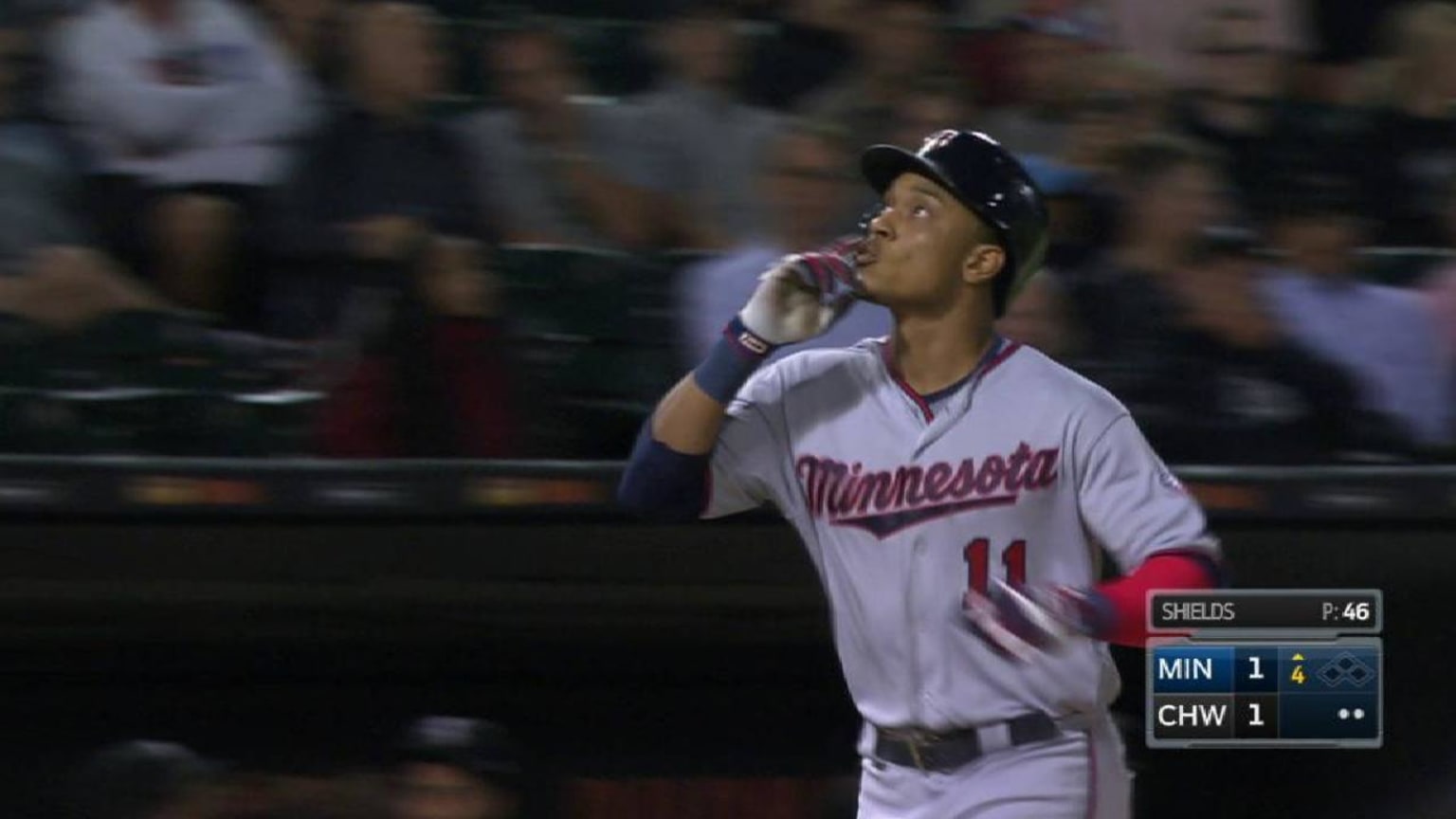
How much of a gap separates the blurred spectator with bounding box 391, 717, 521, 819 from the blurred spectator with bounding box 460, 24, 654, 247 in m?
1.08

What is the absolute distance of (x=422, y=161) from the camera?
15.6ft

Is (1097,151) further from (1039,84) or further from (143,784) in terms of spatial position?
(143,784)

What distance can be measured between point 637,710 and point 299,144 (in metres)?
1.32

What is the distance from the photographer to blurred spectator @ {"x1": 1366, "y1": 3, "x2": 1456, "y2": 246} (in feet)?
16.7

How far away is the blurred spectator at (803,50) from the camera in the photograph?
5172mm

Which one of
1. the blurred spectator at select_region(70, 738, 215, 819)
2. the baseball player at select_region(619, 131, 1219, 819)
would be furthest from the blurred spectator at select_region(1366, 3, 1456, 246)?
the blurred spectator at select_region(70, 738, 215, 819)

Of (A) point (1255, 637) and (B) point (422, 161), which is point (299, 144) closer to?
(B) point (422, 161)

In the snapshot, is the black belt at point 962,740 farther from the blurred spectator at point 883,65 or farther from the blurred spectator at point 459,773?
the blurred spectator at point 883,65

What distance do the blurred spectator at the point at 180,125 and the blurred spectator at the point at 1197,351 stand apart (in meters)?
1.65

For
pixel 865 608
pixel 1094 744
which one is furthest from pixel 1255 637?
pixel 865 608

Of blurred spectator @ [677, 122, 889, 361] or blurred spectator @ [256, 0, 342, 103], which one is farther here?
blurred spectator @ [256, 0, 342, 103]

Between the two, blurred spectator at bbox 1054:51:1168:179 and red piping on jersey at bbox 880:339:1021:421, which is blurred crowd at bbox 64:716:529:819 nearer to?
red piping on jersey at bbox 880:339:1021:421
